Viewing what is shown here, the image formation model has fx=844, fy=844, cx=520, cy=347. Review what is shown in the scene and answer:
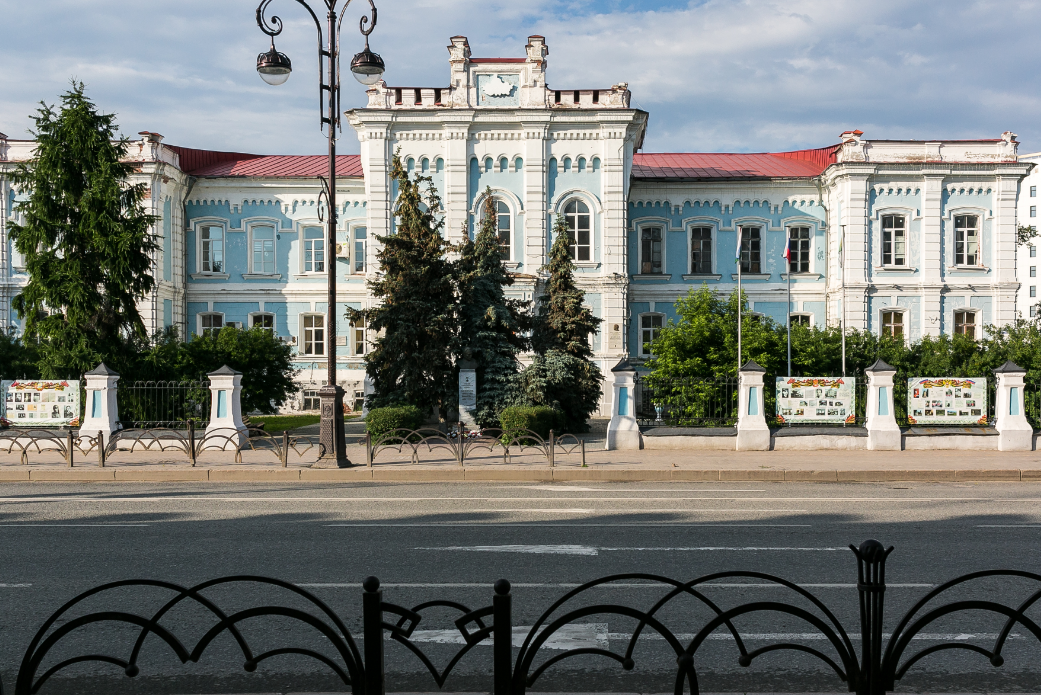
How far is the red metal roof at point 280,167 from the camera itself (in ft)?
120

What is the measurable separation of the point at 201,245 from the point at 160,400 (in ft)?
58.2

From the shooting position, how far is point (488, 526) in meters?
9.50

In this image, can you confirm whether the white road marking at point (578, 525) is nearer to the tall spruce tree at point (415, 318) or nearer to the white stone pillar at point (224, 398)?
the white stone pillar at point (224, 398)

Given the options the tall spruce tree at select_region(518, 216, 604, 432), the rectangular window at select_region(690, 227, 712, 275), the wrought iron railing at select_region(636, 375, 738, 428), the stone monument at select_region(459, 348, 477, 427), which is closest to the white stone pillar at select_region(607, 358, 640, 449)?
the wrought iron railing at select_region(636, 375, 738, 428)

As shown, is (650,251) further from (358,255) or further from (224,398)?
(224,398)

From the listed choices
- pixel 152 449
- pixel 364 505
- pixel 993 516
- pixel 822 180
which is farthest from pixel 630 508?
pixel 822 180

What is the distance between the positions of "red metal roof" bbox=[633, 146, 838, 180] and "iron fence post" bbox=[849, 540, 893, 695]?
33.5m

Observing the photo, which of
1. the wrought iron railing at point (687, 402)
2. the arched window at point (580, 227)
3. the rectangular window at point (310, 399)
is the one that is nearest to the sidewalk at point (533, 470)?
the wrought iron railing at point (687, 402)

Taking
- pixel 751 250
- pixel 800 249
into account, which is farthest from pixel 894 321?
pixel 751 250

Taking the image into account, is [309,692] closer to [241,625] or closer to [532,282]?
[241,625]

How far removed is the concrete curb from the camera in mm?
14430

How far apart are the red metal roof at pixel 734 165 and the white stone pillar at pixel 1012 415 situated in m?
18.7

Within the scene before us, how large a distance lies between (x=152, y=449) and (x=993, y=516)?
15.7 meters

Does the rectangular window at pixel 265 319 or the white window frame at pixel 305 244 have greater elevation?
the white window frame at pixel 305 244
